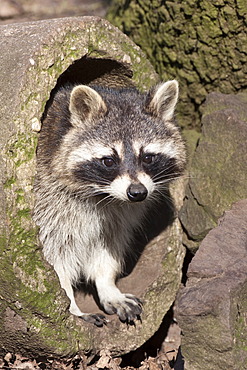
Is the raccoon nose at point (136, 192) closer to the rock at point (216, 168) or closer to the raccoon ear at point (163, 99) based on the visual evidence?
the raccoon ear at point (163, 99)

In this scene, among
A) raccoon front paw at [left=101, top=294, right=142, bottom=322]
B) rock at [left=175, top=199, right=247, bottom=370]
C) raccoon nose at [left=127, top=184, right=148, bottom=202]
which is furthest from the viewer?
raccoon front paw at [left=101, top=294, right=142, bottom=322]

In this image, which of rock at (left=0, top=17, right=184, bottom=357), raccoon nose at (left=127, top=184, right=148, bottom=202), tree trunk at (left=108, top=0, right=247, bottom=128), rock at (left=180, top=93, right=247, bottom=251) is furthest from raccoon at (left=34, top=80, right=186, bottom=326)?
tree trunk at (left=108, top=0, right=247, bottom=128)

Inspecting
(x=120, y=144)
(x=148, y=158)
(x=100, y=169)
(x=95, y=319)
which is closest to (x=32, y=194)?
(x=100, y=169)

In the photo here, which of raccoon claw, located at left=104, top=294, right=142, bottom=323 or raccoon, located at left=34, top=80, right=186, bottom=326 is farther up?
raccoon, located at left=34, top=80, right=186, bottom=326

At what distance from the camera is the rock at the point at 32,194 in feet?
10.8

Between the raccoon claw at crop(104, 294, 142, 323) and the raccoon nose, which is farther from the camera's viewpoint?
the raccoon claw at crop(104, 294, 142, 323)

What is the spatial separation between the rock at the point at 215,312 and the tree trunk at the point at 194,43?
177 cm

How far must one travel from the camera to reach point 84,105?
3.79 meters

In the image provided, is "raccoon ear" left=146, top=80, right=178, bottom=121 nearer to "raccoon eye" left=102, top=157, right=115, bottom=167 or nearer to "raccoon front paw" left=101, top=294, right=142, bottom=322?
"raccoon eye" left=102, top=157, right=115, bottom=167

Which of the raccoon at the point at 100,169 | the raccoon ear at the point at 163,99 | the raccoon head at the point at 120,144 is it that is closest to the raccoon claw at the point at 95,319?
the raccoon at the point at 100,169

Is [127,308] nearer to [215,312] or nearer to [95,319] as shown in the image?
[95,319]

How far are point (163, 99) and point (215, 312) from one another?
153 centimetres

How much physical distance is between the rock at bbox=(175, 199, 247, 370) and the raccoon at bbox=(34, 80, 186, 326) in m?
0.59

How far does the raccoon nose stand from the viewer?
3490mm
